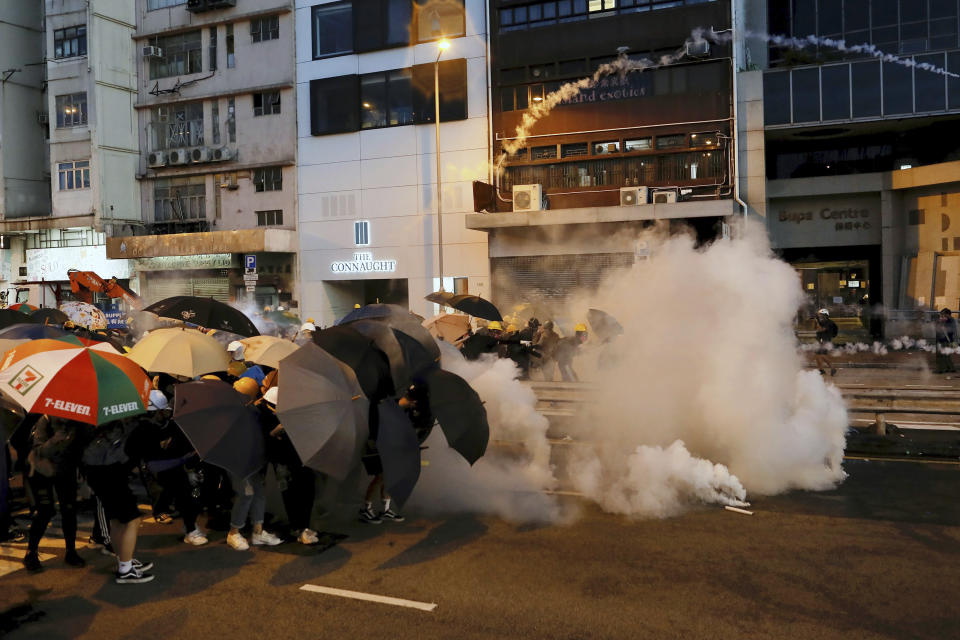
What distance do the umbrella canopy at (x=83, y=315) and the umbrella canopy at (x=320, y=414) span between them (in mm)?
8537

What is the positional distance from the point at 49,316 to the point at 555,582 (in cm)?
983

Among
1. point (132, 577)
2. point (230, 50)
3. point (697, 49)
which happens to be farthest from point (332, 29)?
point (132, 577)

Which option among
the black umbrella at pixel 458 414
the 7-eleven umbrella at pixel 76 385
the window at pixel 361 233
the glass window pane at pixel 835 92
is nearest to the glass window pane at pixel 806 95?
the glass window pane at pixel 835 92

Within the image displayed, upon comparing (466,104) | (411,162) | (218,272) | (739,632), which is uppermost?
(466,104)

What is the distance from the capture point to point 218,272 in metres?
31.7

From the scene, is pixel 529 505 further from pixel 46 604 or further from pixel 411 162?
pixel 411 162

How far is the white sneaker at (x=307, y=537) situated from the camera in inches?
275

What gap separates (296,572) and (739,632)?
11.5 ft

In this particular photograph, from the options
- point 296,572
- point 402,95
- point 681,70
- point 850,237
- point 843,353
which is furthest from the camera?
point 402,95

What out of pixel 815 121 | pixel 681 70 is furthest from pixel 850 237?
pixel 681 70

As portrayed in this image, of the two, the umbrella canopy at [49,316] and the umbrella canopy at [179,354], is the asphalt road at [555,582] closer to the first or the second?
the umbrella canopy at [179,354]

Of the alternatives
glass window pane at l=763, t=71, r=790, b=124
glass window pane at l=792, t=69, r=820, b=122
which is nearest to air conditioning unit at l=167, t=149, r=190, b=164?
glass window pane at l=763, t=71, r=790, b=124

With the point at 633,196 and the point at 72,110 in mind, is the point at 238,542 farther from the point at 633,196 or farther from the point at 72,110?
the point at 72,110

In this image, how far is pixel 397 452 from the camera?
645 centimetres
